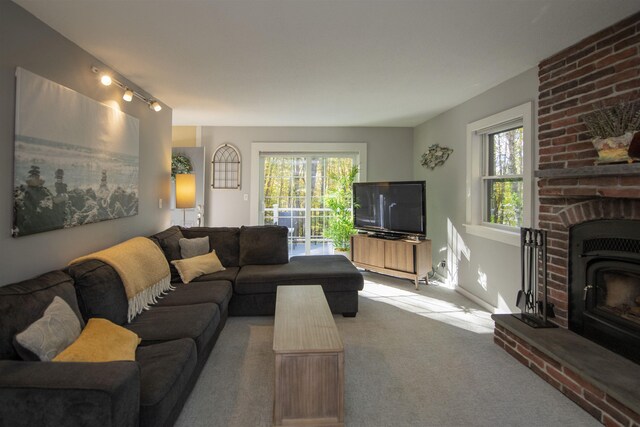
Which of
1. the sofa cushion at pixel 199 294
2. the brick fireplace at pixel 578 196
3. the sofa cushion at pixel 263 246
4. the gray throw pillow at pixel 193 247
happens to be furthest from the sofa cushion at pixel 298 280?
the brick fireplace at pixel 578 196

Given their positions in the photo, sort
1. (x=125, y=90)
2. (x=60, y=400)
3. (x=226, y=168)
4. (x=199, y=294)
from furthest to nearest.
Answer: (x=226, y=168) < (x=125, y=90) < (x=199, y=294) < (x=60, y=400)

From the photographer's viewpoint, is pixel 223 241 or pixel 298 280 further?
pixel 223 241

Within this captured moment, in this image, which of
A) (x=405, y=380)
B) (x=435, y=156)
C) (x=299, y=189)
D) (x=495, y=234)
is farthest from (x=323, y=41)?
(x=299, y=189)

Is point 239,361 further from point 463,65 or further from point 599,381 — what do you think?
point 463,65

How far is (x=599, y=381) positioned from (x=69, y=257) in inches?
140

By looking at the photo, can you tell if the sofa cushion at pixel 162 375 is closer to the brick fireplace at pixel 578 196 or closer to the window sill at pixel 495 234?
the brick fireplace at pixel 578 196

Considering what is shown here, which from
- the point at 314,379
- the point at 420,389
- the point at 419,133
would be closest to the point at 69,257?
the point at 314,379

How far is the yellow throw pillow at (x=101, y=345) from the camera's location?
171cm

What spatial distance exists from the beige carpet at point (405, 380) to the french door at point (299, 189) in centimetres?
284

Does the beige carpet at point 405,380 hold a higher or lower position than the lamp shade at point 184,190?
lower

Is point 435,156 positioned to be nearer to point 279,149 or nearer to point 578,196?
point 279,149

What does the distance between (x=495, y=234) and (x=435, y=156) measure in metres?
1.90

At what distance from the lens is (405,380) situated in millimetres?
2467

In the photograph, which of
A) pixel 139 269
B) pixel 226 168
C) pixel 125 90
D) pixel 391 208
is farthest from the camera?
pixel 226 168
